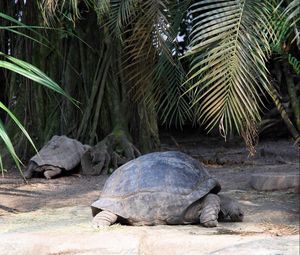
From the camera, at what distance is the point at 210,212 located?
13.9 ft

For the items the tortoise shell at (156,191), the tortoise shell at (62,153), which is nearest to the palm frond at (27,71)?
the tortoise shell at (156,191)

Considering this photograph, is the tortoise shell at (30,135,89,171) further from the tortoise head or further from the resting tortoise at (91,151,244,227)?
the tortoise head

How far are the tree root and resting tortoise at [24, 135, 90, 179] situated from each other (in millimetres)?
142

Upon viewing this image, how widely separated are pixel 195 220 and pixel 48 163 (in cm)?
402

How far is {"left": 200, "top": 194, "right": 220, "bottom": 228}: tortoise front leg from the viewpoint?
13.9 ft

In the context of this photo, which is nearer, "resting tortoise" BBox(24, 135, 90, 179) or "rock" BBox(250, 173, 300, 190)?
"rock" BBox(250, 173, 300, 190)

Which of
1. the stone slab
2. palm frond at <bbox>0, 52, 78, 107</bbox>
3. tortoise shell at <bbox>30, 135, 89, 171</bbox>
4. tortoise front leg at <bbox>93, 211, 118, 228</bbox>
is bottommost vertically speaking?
the stone slab

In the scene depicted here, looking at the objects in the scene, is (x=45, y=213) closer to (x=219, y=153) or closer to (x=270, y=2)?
(x=270, y=2)

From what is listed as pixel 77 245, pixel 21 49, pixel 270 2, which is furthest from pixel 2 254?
pixel 21 49

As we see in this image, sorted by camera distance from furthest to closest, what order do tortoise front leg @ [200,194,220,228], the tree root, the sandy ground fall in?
the tree root
tortoise front leg @ [200,194,220,228]
the sandy ground

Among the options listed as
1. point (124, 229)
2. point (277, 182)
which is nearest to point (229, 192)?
point (277, 182)

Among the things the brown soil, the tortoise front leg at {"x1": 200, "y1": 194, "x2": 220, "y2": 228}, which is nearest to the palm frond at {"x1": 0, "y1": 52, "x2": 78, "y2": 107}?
the tortoise front leg at {"x1": 200, "y1": 194, "x2": 220, "y2": 228}

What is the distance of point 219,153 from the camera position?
1072 centimetres

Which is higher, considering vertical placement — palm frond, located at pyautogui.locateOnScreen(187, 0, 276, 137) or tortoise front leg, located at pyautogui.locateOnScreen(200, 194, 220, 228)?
palm frond, located at pyautogui.locateOnScreen(187, 0, 276, 137)
